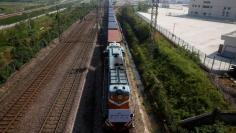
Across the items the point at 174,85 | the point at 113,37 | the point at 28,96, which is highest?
the point at 113,37

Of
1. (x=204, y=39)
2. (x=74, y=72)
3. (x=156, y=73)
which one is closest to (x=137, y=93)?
(x=156, y=73)

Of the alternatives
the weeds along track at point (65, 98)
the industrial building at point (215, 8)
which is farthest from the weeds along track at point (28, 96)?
the industrial building at point (215, 8)

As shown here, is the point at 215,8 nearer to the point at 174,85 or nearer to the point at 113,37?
the point at 113,37

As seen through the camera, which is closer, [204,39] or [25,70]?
[25,70]

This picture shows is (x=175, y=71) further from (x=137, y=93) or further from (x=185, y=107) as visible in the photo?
(x=185, y=107)

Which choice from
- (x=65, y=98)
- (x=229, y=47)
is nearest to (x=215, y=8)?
(x=229, y=47)

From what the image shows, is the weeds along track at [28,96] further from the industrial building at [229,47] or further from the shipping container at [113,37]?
the industrial building at [229,47]
